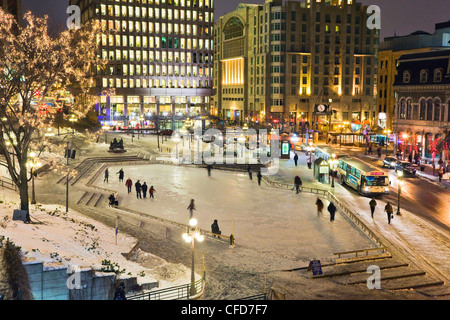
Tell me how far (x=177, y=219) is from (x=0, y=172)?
55.3 ft

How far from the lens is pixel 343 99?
115625 mm

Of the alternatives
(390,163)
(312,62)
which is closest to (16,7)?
(312,62)

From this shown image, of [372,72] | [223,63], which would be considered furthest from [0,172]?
[223,63]

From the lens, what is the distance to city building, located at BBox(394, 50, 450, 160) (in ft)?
185

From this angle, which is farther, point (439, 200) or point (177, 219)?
point (439, 200)

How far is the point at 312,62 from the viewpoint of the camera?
113750 millimetres

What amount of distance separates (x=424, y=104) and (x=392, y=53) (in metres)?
36.9

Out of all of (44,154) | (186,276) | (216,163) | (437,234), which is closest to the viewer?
(186,276)

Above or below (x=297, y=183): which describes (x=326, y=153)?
above

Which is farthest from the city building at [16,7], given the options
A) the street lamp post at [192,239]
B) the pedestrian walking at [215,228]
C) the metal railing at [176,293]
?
the metal railing at [176,293]

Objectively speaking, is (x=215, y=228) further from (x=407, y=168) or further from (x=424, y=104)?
(x=424, y=104)

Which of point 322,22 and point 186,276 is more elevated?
point 322,22
